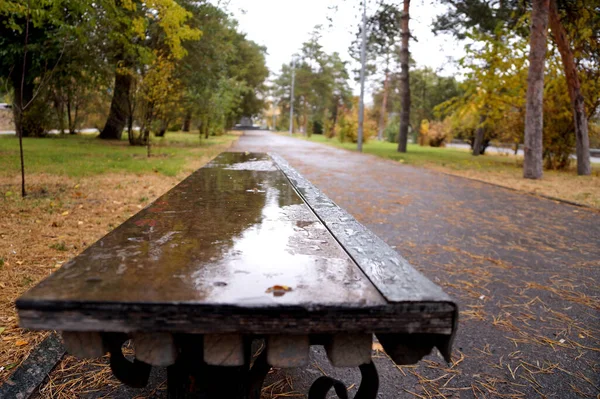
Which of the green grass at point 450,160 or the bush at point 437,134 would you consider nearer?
the green grass at point 450,160

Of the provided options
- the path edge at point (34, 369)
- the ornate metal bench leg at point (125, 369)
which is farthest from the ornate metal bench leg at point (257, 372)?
the path edge at point (34, 369)

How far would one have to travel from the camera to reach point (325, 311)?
99 cm

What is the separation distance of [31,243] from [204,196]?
214 centimetres

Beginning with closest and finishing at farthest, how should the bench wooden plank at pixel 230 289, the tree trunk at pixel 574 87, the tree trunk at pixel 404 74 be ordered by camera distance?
1. the bench wooden plank at pixel 230 289
2. the tree trunk at pixel 574 87
3. the tree trunk at pixel 404 74

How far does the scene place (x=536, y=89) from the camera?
10539 mm

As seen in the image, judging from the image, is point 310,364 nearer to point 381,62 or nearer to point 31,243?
point 31,243

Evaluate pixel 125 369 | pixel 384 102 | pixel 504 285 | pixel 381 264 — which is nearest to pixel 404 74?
pixel 504 285

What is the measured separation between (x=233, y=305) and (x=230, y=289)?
0.30ft

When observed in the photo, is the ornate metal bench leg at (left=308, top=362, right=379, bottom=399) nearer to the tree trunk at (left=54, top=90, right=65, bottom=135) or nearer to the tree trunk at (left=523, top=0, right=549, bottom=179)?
the tree trunk at (left=523, top=0, right=549, bottom=179)

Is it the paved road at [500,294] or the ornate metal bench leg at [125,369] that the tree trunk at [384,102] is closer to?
the paved road at [500,294]

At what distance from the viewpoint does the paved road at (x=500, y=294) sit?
2033 millimetres

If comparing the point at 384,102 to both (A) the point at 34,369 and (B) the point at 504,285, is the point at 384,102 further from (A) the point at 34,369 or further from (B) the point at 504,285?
(A) the point at 34,369

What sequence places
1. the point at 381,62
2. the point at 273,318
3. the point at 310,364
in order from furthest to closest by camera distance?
the point at 381,62
the point at 310,364
the point at 273,318

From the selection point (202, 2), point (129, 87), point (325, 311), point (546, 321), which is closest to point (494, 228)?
point (546, 321)
